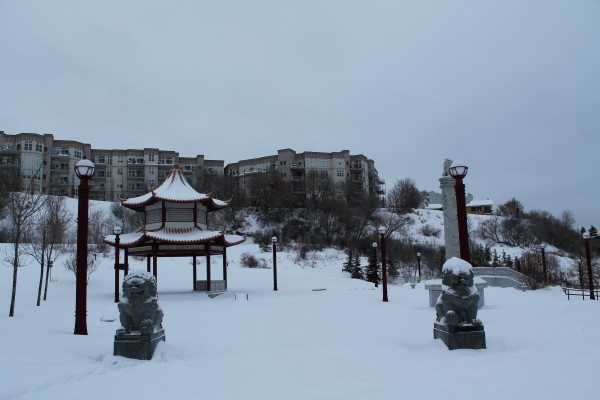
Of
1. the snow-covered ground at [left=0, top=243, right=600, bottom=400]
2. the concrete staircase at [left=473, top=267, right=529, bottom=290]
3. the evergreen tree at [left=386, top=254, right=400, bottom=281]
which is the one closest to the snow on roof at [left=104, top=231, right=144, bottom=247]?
the snow-covered ground at [left=0, top=243, right=600, bottom=400]

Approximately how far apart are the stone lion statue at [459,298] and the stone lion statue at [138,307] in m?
5.71

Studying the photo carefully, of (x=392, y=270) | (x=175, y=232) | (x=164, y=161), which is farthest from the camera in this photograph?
(x=164, y=161)

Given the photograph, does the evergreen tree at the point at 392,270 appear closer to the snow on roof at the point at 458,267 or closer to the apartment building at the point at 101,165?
the apartment building at the point at 101,165

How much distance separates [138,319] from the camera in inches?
341

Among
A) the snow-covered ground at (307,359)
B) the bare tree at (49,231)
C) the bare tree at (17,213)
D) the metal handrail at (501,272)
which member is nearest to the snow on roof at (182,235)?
the bare tree at (49,231)

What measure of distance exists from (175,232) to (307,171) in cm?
5148

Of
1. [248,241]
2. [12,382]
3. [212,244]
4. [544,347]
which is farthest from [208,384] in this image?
[248,241]

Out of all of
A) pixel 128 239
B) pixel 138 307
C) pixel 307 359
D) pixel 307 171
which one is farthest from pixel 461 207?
pixel 307 171

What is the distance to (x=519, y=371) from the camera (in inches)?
289

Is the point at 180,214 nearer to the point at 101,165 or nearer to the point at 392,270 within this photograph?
the point at 392,270

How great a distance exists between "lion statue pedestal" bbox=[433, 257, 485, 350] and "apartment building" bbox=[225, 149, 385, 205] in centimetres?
6098

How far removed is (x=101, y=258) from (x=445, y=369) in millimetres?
39938

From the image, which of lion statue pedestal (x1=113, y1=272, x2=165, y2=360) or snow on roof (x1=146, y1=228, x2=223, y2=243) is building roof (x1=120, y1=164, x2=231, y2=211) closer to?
snow on roof (x1=146, y1=228, x2=223, y2=243)

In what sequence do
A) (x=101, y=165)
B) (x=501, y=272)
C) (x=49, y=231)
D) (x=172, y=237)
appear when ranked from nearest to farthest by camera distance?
(x=49, y=231), (x=172, y=237), (x=501, y=272), (x=101, y=165)
